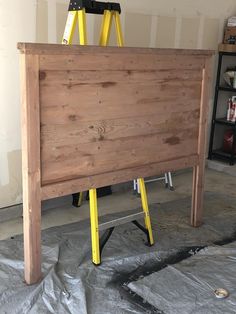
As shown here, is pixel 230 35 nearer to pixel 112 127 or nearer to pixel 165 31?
pixel 165 31

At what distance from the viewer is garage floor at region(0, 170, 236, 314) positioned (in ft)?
6.16

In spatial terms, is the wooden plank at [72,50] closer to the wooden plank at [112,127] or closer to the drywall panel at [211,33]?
the wooden plank at [112,127]

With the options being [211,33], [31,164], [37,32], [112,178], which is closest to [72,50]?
[31,164]

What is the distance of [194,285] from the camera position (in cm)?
204

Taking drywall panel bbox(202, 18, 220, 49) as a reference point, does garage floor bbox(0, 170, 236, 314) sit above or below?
below

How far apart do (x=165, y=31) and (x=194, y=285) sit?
2.28 metres

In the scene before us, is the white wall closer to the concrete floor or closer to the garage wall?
the garage wall

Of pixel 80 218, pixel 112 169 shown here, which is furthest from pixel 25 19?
pixel 80 218

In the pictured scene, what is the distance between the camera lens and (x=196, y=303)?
1898mm

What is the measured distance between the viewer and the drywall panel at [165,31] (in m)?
3.40

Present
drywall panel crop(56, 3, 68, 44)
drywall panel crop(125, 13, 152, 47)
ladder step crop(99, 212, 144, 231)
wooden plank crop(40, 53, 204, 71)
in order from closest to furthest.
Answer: wooden plank crop(40, 53, 204, 71)
ladder step crop(99, 212, 144, 231)
drywall panel crop(56, 3, 68, 44)
drywall panel crop(125, 13, 152, 47)

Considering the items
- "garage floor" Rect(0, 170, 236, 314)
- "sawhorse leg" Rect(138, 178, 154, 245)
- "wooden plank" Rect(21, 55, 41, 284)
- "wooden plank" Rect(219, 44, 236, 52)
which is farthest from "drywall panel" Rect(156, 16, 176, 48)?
"wooden plank" Rect(21, 55, 41, 284)

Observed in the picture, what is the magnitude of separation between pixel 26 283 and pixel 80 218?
0.88m

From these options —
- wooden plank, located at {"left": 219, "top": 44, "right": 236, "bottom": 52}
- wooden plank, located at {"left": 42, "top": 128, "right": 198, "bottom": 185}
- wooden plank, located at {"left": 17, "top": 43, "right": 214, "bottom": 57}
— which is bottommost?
wooden plank, located at {"left": 42, "top": 128, "right": 198, "bottom": 185}
